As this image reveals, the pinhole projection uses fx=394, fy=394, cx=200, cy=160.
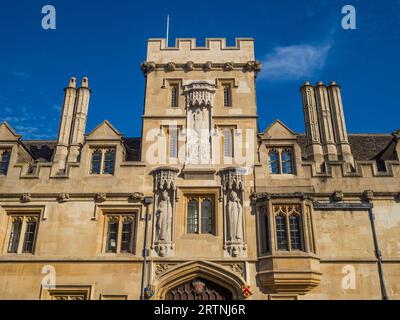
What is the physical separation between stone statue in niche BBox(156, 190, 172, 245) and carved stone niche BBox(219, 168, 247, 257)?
215 centimetres

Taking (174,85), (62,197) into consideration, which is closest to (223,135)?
(174,85)

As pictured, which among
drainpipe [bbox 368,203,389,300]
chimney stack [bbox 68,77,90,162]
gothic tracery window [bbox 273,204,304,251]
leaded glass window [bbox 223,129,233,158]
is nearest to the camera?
drainpipe [bbox 368,203,389,300]

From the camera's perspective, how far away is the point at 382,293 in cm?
1401

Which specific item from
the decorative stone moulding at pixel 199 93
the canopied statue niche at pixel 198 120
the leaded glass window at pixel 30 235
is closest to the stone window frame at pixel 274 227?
the canopied statue niche at pixel 198 120

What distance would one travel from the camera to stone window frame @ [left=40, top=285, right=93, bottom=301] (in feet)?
47.1

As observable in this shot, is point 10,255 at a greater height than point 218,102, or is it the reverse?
point 218,102

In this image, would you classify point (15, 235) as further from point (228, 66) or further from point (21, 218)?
point (228, 66)

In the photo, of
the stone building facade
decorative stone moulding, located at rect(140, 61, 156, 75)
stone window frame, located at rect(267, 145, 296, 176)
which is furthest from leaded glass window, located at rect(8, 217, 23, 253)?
stone window frame, located at rect(267, 145, 296, 176)

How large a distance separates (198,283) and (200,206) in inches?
118

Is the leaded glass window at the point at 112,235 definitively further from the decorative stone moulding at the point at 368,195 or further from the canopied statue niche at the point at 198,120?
the decorative stone moulding at the point at 368,195

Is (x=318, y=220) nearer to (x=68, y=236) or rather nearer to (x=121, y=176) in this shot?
(x=121, y=176)

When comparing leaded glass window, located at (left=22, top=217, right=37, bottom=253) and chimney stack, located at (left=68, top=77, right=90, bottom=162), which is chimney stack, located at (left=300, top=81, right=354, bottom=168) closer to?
chimney stack, located at (left=68, top=77, right=90, bottom=162)
